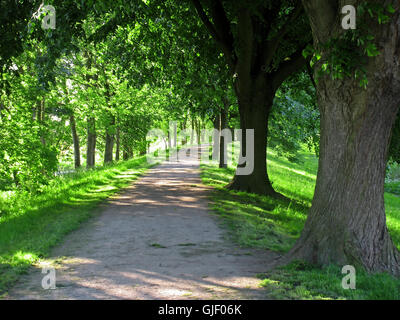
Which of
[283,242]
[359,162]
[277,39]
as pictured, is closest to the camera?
[359,162]

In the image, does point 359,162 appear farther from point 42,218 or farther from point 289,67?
point 289,67

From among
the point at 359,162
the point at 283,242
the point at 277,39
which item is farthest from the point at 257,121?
the point at 359,162

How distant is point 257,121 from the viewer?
13250 mm

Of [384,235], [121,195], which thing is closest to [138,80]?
[121,195]

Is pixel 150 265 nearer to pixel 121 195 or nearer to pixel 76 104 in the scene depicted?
pixel 121 195

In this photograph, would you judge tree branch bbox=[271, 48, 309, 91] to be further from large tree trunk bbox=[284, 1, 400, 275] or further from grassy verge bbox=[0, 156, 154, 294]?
large tree trunk bbox=[284, 1, 400, 275]

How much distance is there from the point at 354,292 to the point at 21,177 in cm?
1257

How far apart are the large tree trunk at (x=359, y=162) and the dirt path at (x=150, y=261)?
120 centimetres

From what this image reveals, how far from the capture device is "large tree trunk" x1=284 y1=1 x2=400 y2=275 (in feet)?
17.6

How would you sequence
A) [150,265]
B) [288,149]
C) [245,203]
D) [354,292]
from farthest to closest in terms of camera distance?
[288,149]
[245,203]
[150,265]
[354,292]


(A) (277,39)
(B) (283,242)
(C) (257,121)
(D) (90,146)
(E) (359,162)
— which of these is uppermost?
(A) (277,39)

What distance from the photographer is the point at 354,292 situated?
473cm

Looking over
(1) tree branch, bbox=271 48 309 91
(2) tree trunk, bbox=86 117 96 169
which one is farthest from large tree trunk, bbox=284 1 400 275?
(2) tree trunk, bbox=86 117 96 169

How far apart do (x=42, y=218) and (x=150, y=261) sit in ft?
13.0
